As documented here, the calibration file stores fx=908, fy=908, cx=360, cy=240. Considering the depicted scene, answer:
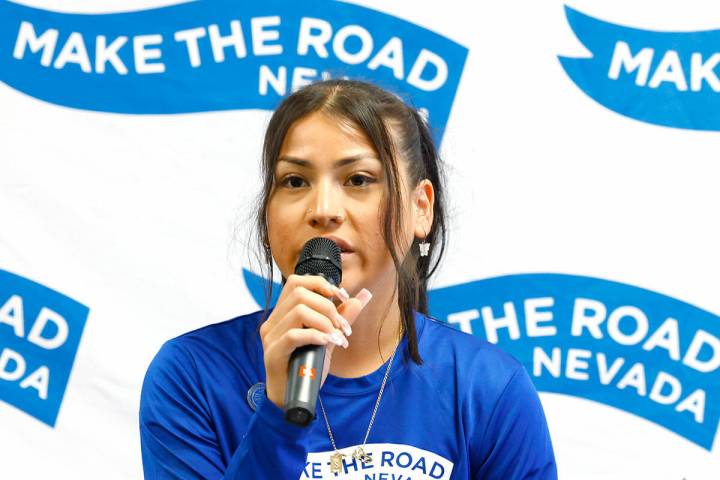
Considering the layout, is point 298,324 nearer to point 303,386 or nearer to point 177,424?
point 303,386

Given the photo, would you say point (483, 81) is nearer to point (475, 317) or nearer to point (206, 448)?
point (475, 317)

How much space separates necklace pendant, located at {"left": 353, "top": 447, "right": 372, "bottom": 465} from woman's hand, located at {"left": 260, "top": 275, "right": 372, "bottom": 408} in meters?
0.24

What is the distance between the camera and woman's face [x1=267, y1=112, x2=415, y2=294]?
108cm

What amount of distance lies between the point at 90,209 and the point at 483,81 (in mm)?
763

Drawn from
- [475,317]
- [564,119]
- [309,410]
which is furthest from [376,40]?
[309,410]

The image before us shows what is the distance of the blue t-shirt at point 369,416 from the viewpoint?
3.66ft

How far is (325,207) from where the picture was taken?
106 cm

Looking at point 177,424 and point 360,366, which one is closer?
point 177,424

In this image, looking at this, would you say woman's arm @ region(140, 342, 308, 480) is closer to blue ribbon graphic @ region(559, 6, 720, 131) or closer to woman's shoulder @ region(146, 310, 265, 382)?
woman's shoulder @ region(146, 310, 265, 382)

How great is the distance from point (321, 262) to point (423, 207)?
0.35 m

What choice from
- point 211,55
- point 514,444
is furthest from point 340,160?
point 211,55

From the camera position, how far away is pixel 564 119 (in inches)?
65.9

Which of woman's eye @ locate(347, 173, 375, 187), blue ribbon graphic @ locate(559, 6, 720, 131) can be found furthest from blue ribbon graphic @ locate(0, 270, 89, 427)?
blue ribbon graphic @ locate(559, 6, 720, 131)

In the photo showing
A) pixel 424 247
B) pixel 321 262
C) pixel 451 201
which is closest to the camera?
pixel 321 262
